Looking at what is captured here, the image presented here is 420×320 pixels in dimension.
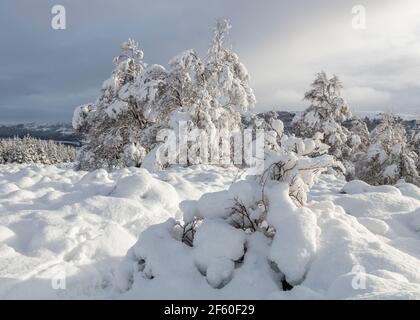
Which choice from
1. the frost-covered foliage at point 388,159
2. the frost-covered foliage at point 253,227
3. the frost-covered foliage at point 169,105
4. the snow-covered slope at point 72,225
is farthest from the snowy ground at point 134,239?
the frost-covered foliage at point 388,159

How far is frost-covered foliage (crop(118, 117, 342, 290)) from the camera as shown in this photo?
3814 mm

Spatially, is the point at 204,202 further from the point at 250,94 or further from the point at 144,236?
the point at 250,94

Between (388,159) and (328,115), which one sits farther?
(328,115)

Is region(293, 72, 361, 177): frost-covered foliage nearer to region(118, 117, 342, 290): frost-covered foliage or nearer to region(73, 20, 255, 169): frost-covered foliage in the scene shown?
region(73, 20, 255, 169): frost-covered foliage

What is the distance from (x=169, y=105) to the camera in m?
16.9

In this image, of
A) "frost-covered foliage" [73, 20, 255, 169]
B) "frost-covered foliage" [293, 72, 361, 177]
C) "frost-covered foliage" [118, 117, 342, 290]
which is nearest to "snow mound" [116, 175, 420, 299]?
"frost-covered foliage" [118, 117, 342, 290]

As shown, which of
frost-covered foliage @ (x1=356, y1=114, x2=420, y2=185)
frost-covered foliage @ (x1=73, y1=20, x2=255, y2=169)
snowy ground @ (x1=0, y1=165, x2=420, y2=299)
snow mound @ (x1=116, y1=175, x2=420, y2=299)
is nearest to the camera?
snow mound @ (x1=116, y1=175, x2=420, y2=299)

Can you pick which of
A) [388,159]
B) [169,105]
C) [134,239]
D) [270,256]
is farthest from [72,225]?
[388,159]

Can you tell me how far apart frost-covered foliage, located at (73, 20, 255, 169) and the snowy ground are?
7.62 meters

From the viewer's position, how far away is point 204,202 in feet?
15.3

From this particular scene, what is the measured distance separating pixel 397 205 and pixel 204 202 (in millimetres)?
3059

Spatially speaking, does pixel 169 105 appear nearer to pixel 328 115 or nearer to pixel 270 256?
pixel 328 115

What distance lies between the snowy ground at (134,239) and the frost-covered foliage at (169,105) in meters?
7.62

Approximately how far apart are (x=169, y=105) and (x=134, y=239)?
11799 millimetres
